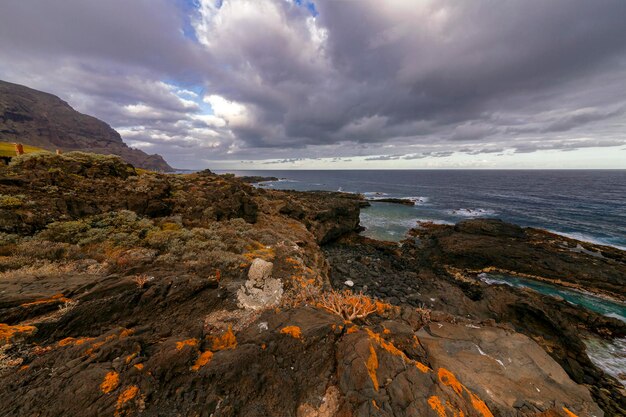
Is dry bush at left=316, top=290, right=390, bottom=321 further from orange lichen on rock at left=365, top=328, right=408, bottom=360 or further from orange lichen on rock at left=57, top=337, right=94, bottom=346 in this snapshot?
orange lichen on rock at left=57, top=337, right=94, bottom=346

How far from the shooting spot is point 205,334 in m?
5.27

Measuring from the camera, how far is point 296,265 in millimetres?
11219

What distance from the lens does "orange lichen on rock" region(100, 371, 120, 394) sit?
3467mm

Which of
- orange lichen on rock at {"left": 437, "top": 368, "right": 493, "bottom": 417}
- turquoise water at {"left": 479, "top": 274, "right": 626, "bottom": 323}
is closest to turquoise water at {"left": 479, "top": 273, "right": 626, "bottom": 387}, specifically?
turquoise water at {"left": 479, "top": 274, "right": 626, "bottom": 323}

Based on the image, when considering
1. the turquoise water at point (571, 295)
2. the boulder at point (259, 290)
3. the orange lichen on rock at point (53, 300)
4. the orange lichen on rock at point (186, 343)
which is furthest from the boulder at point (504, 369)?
the turquoise water at point (571, 295)

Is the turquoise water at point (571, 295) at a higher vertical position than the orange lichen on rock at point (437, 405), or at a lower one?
lower

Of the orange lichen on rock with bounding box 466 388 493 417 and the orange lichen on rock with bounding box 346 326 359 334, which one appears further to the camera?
the orange lichen on rock with bounding box 346 326 359 334

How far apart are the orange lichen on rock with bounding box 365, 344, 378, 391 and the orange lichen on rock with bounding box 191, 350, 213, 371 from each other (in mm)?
3169

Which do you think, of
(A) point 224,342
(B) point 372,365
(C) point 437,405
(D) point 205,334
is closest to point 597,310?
(C) point 437,405

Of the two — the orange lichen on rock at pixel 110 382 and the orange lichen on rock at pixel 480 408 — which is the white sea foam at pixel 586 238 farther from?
the orange lichen on rock at pixel 110 382

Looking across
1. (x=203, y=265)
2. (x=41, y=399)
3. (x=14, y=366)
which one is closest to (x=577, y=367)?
(x=203, y=265)

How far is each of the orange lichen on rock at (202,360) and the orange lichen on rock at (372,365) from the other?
10.4ft

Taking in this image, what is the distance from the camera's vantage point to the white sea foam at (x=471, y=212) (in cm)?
5185

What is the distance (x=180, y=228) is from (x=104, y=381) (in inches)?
384
